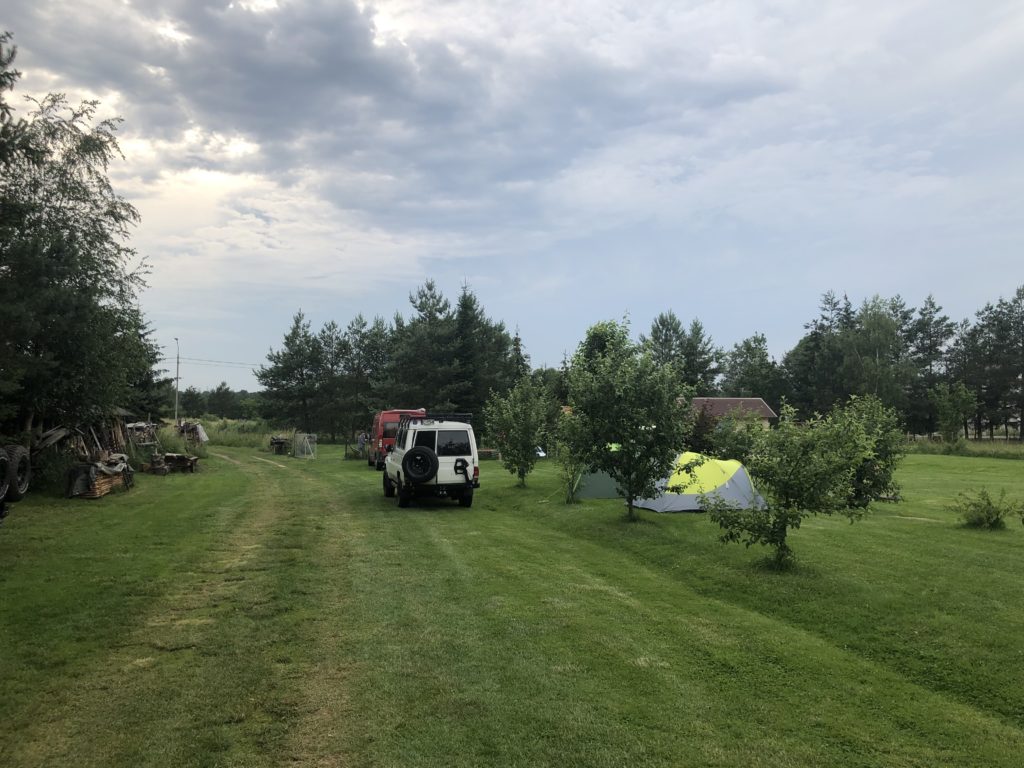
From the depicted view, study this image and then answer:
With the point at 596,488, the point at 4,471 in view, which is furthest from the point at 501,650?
the point at 4,471

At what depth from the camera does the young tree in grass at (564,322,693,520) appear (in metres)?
13.2

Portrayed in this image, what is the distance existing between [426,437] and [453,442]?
680 millimetres

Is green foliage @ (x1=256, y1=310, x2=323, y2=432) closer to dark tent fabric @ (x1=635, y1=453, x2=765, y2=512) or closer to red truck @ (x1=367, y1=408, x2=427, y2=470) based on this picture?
red truck @ (x1=367, y1=408, x2=427, y2=470)

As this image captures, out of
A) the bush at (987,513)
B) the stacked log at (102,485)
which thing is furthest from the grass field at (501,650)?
the stacked log at (102,485)

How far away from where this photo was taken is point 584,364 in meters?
14.4

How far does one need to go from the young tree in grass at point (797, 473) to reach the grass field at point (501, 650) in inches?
27.0

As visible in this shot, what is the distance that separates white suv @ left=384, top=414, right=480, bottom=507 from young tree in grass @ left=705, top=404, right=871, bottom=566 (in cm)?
789

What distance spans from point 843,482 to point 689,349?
231 ft

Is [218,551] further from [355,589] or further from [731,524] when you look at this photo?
[731,524]

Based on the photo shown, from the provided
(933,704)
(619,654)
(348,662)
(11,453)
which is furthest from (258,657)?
(11,453)

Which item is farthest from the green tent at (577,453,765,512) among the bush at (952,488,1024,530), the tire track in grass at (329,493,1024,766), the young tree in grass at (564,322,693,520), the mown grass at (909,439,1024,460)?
the mown grass at (909,439,1024,460)

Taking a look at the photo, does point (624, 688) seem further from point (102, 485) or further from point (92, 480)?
point (102, 485)

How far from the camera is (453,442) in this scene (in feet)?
53.2

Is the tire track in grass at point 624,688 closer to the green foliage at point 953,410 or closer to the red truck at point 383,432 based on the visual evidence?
the red truck at point 383,432
